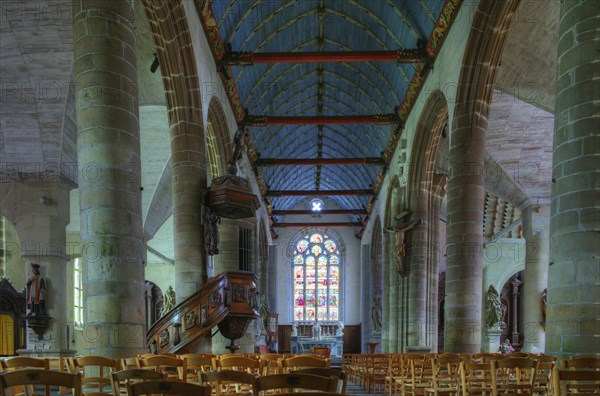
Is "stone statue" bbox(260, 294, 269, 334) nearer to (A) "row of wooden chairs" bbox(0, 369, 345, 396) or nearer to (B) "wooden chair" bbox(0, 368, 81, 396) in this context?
(A) "row of wooden chairs" bbox(0, 369, 345, 396)

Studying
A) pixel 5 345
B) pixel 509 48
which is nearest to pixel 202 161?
pixel 509 48

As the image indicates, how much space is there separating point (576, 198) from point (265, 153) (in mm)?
19965

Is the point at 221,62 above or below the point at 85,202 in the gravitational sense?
above

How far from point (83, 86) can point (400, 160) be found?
13.7 m

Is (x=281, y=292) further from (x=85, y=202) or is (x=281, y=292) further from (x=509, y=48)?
(x=85, y=202)

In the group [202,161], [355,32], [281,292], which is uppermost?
[355,32]

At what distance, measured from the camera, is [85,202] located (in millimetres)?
6816

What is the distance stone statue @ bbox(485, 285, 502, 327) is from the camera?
24.1 metres

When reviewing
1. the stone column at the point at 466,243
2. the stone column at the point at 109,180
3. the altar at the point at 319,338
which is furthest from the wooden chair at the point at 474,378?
the altar at the point at 319,338

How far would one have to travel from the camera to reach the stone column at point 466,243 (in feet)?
38.4

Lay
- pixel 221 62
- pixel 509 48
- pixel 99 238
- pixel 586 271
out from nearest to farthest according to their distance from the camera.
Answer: pixel 586 271, pixel 99 238, pixel 509 48, pixel 221 62

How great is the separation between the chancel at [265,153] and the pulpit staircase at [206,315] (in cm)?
4

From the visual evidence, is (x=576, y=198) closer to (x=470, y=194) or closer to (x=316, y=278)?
(x=470, y=194)

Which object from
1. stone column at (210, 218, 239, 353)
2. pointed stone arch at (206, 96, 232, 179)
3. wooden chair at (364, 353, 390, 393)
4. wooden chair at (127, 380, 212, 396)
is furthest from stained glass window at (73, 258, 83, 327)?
wooden chair at (127, 380, 212, 396)
